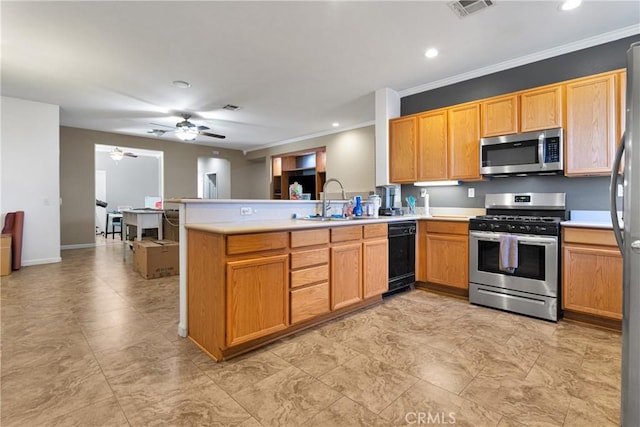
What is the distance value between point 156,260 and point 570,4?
5.24 metres

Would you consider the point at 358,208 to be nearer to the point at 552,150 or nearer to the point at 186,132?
the point at 552,150

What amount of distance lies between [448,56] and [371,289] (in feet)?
8.88

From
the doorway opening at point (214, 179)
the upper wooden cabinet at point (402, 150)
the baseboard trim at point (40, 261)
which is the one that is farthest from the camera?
the doorway opening at point (214, 179)

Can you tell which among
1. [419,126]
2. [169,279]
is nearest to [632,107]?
[419,126]

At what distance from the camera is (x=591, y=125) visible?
283 cm

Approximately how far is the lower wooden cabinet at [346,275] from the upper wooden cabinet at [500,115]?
2.01m

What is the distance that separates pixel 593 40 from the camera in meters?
→ 2.99

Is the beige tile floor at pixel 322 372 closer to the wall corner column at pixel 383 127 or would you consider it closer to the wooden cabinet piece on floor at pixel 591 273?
the wooden cabinet piece on floor at pixel 591 273

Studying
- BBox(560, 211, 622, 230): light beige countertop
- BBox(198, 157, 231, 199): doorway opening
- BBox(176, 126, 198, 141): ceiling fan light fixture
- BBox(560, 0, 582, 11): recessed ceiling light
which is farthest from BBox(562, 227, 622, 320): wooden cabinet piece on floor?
BBox(198, 157, 231, 199): doorway opening

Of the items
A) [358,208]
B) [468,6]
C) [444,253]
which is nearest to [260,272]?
[358,208]

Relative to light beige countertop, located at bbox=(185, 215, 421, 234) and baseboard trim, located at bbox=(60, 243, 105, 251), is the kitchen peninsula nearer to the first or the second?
light beige countertop, located at bbox=(185, 215, 421, 234)

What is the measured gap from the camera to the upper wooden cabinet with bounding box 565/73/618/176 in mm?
2729

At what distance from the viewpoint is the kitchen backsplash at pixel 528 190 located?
9.89ft

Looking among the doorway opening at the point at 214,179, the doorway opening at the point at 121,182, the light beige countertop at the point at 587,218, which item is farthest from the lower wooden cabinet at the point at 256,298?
the doorway opening at the point at 121,182
